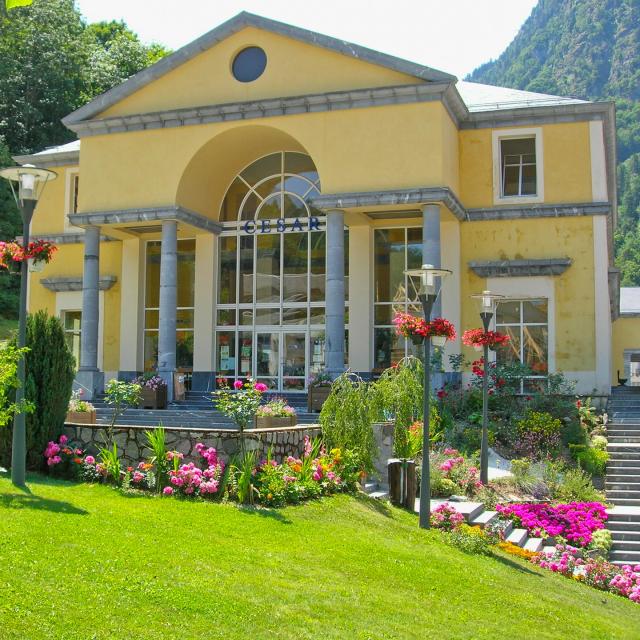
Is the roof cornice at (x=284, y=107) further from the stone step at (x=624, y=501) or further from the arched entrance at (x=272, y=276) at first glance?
the stone step at (x=624, y=501)

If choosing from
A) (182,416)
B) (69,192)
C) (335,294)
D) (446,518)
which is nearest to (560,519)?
(446,518)

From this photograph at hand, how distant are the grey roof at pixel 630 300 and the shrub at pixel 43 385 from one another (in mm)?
31403

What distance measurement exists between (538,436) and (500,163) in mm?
8356

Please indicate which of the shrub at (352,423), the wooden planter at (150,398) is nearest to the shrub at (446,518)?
the shrub at (352,423)

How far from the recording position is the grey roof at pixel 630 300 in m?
40.7

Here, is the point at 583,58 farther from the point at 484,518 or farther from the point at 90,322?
the point at 484,518

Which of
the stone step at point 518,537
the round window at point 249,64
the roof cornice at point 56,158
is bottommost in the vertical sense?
the stone step at point 518,537

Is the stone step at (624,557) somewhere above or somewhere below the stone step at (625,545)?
below

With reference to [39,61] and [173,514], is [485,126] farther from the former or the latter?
[39,61]

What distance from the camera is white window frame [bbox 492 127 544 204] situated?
24312 millimetres

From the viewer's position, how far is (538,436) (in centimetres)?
2016

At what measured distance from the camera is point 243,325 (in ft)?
87.7

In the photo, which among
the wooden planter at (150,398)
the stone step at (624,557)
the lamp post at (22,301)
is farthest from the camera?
the wooden planter at (150,398)

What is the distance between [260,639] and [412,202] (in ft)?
52.5
